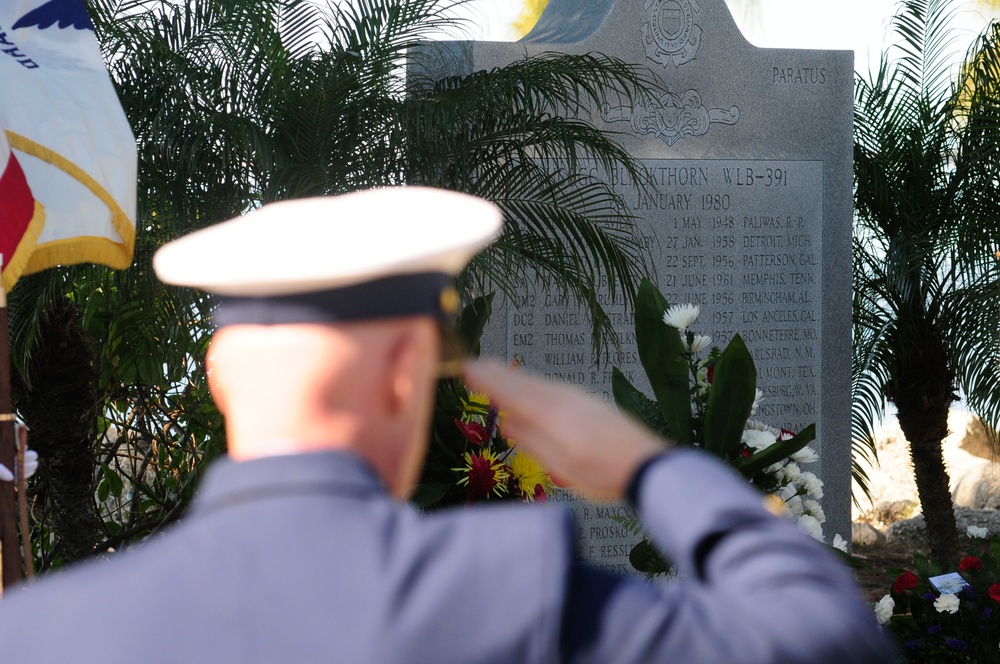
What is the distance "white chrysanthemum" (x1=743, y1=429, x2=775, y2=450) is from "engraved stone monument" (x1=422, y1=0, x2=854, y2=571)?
154 centimetres

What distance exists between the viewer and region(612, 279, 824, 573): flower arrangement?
346 cm

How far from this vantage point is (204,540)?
0.87 meters

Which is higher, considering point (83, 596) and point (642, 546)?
point (83, 596)

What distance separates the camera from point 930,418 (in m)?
6.69

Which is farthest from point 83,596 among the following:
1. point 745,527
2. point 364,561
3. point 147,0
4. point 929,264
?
point 929,264

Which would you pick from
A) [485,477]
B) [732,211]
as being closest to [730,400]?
[485,477]

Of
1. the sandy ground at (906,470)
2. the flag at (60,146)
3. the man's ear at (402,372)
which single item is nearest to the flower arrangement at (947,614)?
the flag at (60,146)

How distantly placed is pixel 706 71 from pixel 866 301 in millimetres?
2040

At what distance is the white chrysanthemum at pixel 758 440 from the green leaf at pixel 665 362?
196 mm

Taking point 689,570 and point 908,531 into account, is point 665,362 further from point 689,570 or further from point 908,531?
point 908,531

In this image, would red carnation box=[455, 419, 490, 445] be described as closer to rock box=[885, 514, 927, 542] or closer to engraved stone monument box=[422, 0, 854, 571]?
engraved stone monument box=[422, 0, 854, 571]

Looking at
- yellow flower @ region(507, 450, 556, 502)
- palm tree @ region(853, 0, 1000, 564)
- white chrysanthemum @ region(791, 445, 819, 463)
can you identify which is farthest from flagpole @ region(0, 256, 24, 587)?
palm tree @ region(853, 0, 1000, 564)

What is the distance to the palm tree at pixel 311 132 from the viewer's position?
4.23m

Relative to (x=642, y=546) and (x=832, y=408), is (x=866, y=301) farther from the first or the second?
(x=642, y=546)
